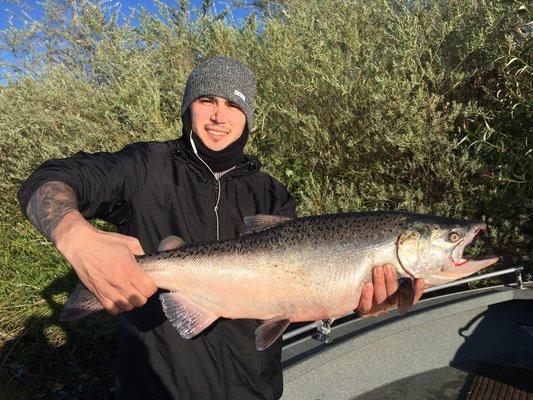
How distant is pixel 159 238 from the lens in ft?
8.84

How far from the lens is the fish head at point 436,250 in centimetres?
251

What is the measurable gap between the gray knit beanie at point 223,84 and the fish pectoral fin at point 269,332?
142 centimetres

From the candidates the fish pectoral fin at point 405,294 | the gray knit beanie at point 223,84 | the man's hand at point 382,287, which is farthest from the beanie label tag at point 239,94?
the fish pectoral fin at point 405,294

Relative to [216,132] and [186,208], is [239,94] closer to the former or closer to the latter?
[216,132]

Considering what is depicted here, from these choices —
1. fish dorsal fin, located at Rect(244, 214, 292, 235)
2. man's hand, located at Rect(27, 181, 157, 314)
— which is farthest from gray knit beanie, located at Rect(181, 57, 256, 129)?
man's hand, located at Rect(27, 181, 157, 314)

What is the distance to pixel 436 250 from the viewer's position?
2539 millimetres

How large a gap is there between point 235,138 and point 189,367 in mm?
1440

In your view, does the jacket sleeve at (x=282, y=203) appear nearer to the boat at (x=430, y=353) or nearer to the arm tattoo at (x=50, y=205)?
the arm tattoo at (x=50, y=205)

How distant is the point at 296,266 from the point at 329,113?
A: 3933 millimetres

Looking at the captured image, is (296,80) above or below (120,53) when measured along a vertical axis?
below

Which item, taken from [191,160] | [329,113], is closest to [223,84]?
[191,160]

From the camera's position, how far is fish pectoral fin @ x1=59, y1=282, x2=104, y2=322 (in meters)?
2.14

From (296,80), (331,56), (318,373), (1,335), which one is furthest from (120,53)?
(318,373)

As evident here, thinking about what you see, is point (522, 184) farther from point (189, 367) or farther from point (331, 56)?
point (189, 367)
